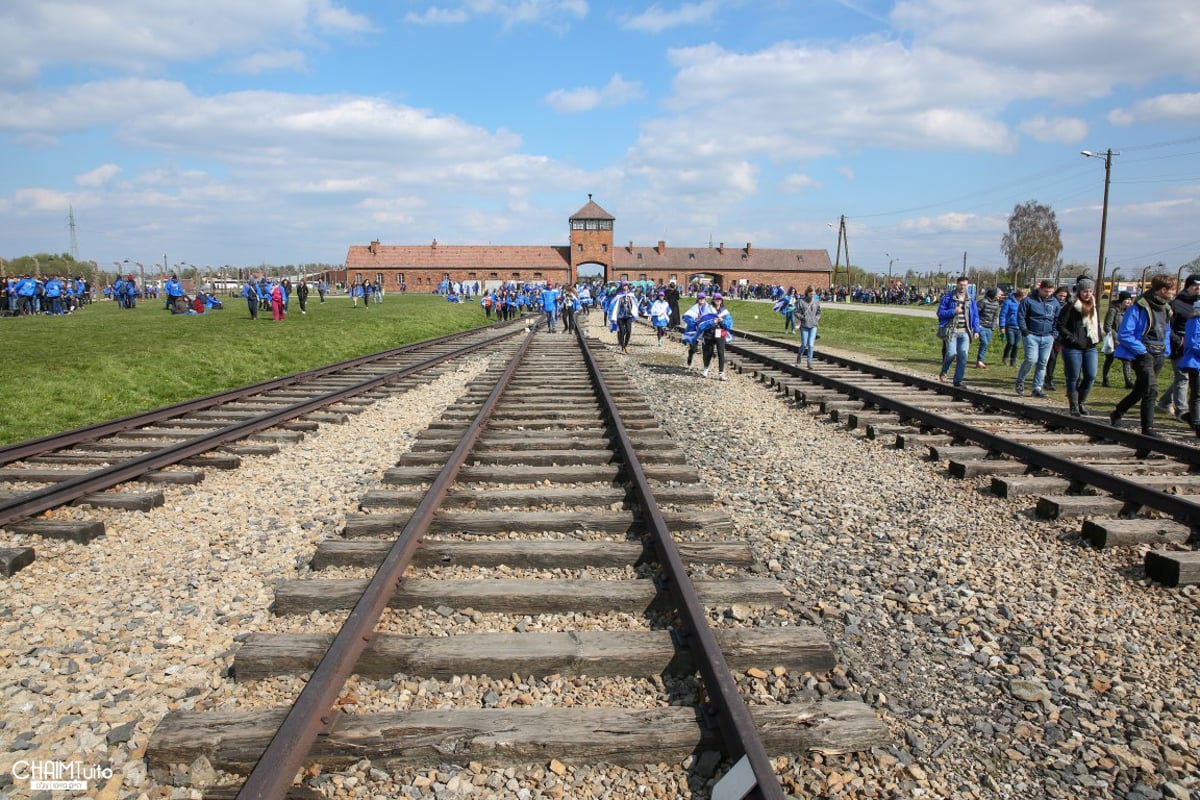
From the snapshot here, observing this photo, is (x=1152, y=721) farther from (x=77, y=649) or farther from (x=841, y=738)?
(x=77, y=649)

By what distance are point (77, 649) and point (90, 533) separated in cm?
179

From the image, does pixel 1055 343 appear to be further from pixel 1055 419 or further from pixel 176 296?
pixel 176 296

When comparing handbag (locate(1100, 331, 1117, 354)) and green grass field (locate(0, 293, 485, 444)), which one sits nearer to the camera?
green grass field (locate(0, 293, 485, 444))

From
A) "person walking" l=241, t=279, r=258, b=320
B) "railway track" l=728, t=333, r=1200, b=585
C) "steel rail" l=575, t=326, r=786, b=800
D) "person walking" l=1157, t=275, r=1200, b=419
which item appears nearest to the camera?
"steel rail" l=575, t=326, r=786, b=800

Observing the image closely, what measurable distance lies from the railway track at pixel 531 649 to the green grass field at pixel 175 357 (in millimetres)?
7313

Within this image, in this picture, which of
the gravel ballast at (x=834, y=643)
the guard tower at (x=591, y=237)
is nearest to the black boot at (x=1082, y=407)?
the gravel ballast at (x=834, y=643)

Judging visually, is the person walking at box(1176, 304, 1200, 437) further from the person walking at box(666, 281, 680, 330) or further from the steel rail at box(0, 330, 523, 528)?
the person walking at box(666, 281, 680, 330)

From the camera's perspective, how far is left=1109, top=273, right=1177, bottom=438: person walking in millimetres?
8961

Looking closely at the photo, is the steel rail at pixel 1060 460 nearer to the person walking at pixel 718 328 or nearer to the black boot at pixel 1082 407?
the black boot at pixel 1082 407

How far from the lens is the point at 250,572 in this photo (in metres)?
4.70

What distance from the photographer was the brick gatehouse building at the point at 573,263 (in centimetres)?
10556

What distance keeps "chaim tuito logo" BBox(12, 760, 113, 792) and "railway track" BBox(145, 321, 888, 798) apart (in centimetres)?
22

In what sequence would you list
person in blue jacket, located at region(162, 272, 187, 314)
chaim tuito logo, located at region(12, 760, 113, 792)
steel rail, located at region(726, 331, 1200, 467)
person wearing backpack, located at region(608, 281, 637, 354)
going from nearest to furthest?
chaim tuito logo, located at region(12, 760, 113, 792) → steel rail, located at region(726, 331, 1200, 467) → person wearing backpack, located at region(608, 281, 637, 354) → person in blue jacket, located at region(162, 272, 187, 314)

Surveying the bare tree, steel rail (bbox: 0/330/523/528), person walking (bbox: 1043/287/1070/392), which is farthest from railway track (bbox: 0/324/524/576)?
the bare tree
